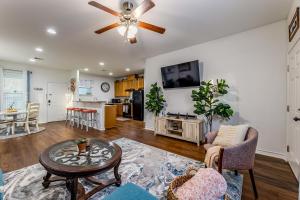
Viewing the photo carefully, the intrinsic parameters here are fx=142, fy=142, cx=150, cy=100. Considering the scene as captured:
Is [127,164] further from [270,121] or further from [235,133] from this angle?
[270,121]

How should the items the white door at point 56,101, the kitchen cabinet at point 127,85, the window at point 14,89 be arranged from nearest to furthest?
the window at point 14,89
the white door at point 56,101
the kitchen cabinet at point 127,85

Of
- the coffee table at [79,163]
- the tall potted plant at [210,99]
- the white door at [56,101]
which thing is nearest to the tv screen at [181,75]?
the tall potted plant at [210,99]

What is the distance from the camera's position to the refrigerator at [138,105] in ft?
24.1

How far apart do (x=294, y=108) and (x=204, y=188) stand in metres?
2.35

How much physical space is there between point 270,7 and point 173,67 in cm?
242

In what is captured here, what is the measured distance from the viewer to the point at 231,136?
83.3 inches

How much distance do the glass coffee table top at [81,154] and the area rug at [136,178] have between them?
46cm

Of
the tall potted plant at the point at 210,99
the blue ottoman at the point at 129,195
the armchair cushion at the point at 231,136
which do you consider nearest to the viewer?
the blue ottoman at the point at 129,195

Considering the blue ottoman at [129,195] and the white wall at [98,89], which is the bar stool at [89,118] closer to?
the white wall at [98,89]

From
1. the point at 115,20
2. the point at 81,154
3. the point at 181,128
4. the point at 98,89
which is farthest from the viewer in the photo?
the point at 98,89

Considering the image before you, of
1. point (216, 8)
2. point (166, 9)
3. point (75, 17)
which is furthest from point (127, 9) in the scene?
point (216, 8)

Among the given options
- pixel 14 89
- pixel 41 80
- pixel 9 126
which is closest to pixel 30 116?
pixel 9 126

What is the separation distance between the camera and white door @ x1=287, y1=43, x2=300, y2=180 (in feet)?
6.95

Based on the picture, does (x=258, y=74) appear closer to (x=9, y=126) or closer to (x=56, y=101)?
(x=9, y=126)
